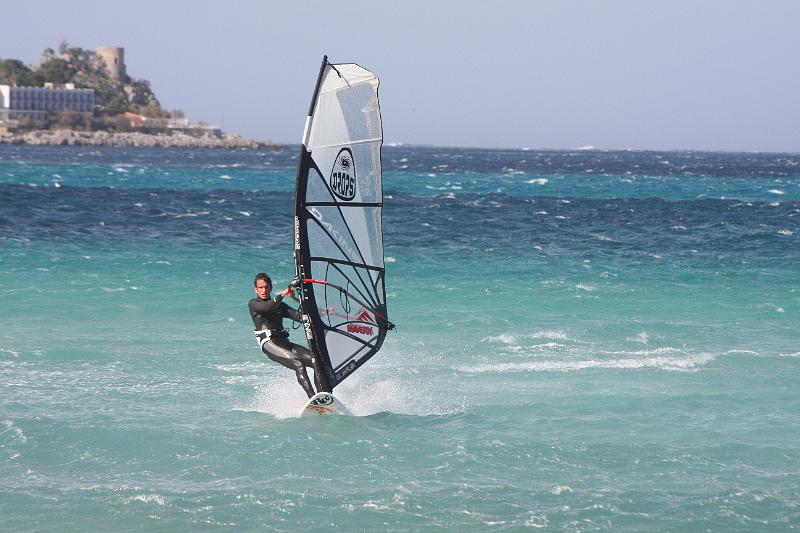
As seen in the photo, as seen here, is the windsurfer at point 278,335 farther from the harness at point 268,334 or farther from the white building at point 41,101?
the white building at point 41,101

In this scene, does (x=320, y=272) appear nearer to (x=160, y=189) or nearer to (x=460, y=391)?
(x=460, y=391)

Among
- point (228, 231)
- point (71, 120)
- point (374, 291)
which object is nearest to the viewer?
point (374, 291)

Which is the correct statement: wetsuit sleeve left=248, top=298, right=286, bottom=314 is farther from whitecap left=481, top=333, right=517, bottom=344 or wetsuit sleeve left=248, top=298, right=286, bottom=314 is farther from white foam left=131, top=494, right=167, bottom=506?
whitecap left=481, top=333, right=517, bottom=344

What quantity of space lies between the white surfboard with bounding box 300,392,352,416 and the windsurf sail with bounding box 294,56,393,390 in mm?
160

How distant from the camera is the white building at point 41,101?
547 ft

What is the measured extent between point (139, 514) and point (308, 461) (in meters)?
1.84

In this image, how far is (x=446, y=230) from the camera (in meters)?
30.4

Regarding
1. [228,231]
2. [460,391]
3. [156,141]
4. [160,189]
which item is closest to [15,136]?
[156,141]

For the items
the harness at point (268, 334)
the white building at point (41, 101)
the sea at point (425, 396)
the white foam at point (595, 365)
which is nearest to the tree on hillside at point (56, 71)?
the white building at point (41, 101)

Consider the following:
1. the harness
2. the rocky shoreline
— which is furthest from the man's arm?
the rocky shoreline

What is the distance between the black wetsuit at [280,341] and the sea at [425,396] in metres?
0.49

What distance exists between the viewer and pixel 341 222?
10.2 meters

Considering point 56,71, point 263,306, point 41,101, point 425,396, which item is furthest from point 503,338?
point 56,71

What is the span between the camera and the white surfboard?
10328 mm
